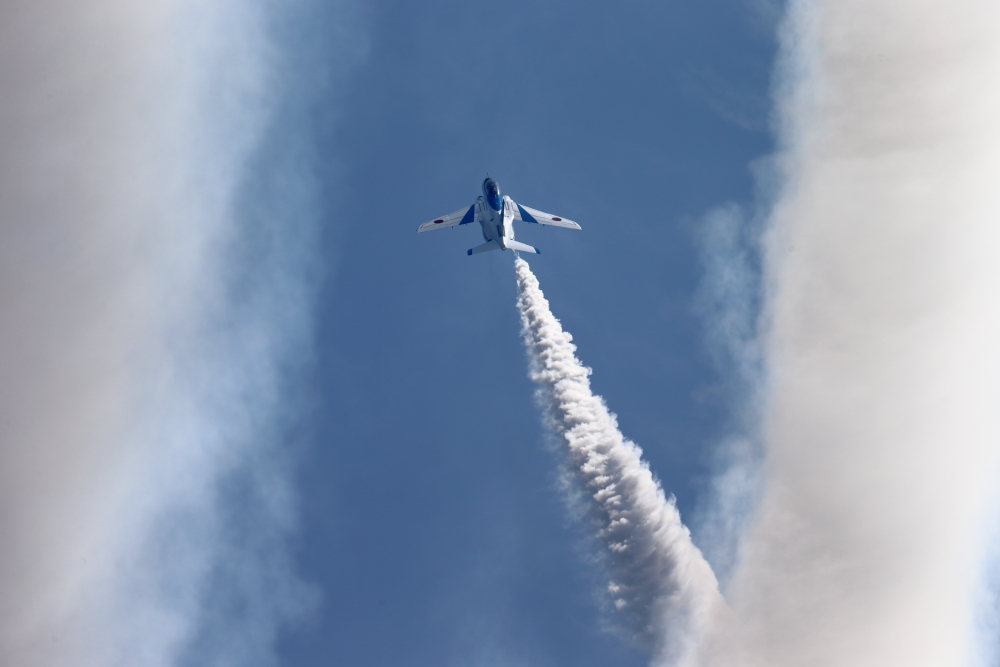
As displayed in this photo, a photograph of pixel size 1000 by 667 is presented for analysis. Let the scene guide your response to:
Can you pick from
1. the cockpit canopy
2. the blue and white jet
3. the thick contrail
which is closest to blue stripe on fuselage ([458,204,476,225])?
the blue and white jet

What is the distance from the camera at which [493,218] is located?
5616 cm

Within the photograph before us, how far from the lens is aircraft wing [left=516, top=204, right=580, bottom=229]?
59906 millimetres

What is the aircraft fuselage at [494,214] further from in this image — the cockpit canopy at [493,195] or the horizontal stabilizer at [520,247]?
the horizontal stabilizer at [520,247]

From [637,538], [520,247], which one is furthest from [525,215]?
[637,538]

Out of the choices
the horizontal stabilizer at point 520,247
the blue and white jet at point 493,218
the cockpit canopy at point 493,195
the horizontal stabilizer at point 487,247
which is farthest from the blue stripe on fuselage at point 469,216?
the horizontal stabilizer at point 520,247

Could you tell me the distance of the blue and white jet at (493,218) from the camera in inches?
2203

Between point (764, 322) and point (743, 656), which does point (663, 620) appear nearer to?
point (743, 656)

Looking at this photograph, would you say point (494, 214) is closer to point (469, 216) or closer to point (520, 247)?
point (520, 247)

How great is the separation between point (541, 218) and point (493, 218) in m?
5.98

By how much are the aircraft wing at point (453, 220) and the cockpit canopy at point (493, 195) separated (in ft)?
7.87

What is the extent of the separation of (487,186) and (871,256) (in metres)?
32.7

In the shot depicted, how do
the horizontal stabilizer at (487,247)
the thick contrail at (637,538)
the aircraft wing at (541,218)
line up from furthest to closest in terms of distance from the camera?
the aircraft wing at (541,218)
the horizontal stabilizer at (487,247)
the thick contrail at (637,538)

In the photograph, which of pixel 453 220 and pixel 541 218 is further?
pixel 541 218

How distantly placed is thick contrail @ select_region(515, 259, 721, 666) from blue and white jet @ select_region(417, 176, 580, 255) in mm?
12102
